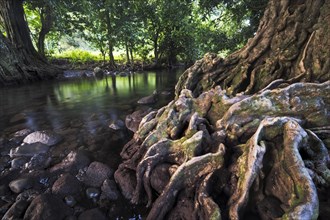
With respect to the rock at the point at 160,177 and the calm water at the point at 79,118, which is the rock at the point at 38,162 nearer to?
the calm water at the point at 79,118

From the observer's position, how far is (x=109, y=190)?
12.9ft

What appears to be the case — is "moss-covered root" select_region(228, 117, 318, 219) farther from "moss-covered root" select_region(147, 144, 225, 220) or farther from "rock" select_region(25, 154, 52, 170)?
"rock" select_region(25, 154, 52, 170)

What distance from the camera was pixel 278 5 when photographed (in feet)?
21.6

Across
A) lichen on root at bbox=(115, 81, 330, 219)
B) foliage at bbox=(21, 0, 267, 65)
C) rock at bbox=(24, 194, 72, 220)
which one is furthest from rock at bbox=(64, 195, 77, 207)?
foliage at bbox=(21, 0, 267, 65)

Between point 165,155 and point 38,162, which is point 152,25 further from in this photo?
point 165,155

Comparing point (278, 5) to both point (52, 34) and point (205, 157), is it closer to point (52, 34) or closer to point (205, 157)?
point (205, 157)

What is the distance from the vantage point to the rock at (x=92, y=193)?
3.86 meters

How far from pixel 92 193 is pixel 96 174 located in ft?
1.67

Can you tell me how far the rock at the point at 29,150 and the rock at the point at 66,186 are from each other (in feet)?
5.00

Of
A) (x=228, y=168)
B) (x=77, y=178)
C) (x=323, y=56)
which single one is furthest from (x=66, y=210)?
(x=323, y=56)

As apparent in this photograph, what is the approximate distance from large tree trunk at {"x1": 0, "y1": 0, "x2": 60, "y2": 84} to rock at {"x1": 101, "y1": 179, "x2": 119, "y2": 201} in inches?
576

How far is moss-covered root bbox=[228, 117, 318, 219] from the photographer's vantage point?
2.47 metres

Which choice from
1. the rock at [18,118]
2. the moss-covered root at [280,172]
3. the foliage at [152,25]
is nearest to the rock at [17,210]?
the moss-covered root at [280,172]

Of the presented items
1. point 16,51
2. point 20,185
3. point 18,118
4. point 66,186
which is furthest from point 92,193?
point 16,51
